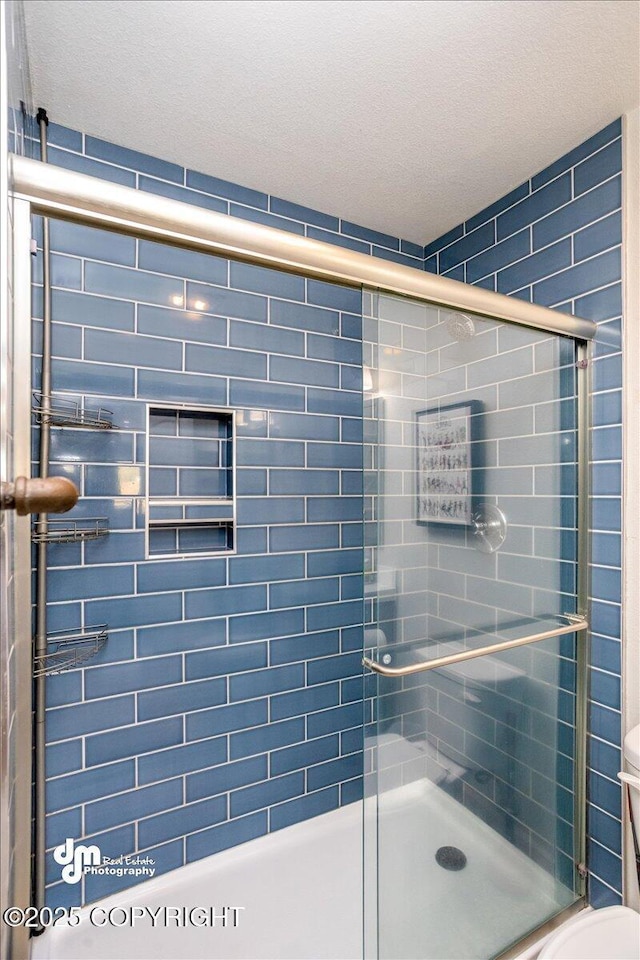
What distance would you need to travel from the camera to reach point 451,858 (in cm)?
120

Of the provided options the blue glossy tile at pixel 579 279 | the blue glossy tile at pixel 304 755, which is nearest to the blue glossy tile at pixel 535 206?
the blue glossy tile at pixel 579 279

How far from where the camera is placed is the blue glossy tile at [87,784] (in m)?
1.40

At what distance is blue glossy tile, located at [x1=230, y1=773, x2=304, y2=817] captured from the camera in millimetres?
1659

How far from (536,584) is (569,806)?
671 mm

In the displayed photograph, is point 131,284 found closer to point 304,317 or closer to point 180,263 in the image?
point 180,263

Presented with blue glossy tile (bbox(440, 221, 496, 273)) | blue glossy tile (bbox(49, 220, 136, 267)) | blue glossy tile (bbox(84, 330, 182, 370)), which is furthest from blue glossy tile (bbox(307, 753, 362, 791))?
blue glossy tile (bbox(440, 221, 496, 273))

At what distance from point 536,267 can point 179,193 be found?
1232 millimetres

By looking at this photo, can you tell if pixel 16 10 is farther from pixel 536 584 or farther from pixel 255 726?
pixel 255 726

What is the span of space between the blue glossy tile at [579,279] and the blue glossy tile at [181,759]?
1.86 metres

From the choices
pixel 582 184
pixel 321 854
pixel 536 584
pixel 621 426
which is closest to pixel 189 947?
pixel 321 854

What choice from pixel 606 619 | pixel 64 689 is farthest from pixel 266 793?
pixel 606 619

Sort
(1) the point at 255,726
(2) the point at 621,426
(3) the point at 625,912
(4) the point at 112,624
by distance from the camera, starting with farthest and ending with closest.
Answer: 1. (1) the point at 255,726
2. (4) the point at 112,624
3. (2) the point at 621,426
4. (3) the point at 625,912

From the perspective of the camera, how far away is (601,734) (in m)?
1.38

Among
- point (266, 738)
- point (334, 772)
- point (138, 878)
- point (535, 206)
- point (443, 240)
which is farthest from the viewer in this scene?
point (443, 240)
